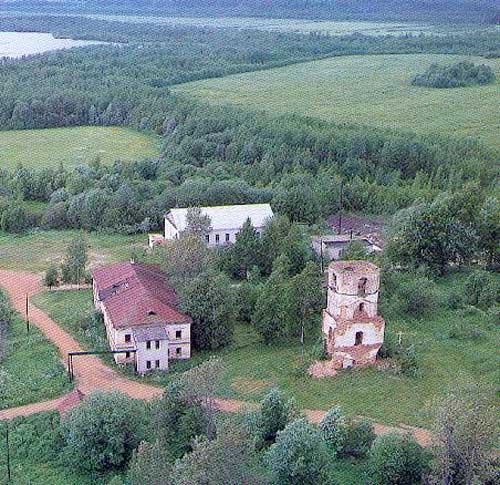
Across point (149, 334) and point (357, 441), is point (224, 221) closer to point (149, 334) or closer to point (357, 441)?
point (149, 334)

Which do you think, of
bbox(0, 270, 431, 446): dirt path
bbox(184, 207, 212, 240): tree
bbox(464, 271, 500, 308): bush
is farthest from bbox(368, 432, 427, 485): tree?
bbox(184, 207, 212, 240): tree

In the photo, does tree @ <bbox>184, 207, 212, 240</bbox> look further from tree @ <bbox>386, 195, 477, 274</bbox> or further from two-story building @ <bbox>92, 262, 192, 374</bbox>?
tree @ <bbox>386, 195, 477, 274</bbox>

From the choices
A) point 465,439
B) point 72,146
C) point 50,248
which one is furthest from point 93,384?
point 72,146

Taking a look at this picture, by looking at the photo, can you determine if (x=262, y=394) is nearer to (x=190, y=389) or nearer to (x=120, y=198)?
(x=190, y=389)

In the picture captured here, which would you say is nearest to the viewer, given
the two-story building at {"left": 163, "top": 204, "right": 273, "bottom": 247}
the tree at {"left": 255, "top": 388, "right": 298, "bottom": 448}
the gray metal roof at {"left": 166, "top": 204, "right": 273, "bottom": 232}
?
the tree at {"left": 255, "top": 388, "right": 298, "bottom": 448}

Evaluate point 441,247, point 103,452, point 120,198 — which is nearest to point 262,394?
point 103,452

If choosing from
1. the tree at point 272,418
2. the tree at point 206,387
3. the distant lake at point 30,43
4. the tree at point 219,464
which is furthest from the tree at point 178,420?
the distant lake at point 30,43
